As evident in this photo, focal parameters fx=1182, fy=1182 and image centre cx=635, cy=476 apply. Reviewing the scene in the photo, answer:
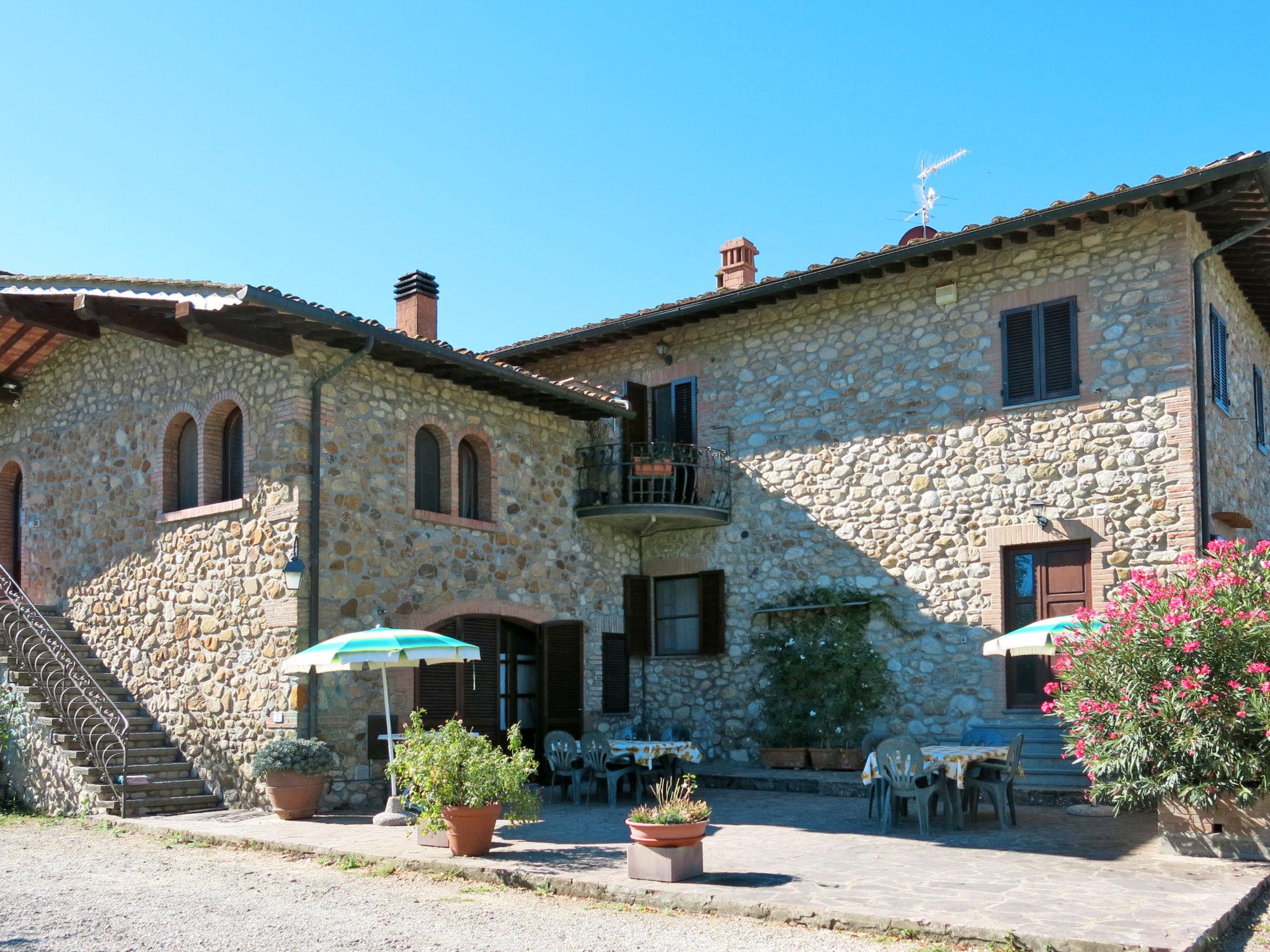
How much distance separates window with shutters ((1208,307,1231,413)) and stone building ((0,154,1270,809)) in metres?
0.10

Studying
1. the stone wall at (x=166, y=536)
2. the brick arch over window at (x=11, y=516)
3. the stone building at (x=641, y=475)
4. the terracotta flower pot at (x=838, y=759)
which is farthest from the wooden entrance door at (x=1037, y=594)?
the brick arch over window at (x=11, y=516)

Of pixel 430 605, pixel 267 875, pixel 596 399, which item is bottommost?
pixel 267 875

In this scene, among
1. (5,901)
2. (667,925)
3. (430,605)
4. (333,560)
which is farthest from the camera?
(430,605)

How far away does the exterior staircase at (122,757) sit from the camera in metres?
11.5

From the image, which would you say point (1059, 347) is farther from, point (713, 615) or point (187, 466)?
point (187, 466)

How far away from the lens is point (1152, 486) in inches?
482

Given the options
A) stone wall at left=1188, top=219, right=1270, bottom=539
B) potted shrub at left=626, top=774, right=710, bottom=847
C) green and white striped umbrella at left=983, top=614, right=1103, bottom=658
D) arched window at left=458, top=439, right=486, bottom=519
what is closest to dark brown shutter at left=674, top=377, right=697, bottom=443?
arched window at left=458, top=439, right=486, bottom=519

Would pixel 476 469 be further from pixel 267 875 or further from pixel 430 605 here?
pixel 267 875

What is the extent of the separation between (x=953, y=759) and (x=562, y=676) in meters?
5.57

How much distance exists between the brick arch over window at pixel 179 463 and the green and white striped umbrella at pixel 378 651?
3.43m

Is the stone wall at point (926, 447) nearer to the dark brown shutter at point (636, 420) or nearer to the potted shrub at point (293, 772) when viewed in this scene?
the dark brown shutter at point (636, 420)

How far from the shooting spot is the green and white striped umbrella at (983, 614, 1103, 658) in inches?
415

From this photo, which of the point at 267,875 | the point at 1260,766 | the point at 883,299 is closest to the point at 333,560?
the point at 267,875

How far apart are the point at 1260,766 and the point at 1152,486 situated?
4422 mm
